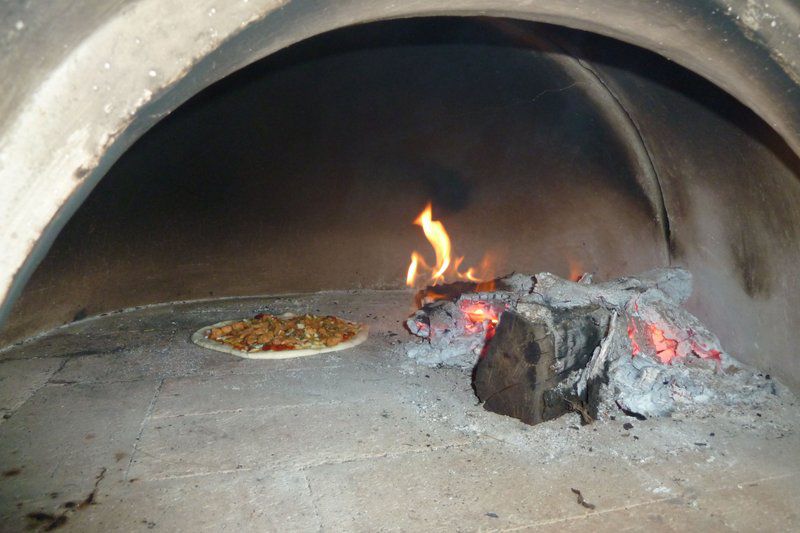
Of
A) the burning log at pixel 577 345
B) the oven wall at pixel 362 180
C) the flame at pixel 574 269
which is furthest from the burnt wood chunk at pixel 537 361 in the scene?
the flame at pixel 574 269

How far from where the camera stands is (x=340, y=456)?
8.21 feet

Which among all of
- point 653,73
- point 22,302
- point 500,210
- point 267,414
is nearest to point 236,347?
point 267,414

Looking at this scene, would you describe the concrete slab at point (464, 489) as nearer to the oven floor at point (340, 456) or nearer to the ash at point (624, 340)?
the oven floor at point (340, 456)

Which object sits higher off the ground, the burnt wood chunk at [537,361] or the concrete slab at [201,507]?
the burnt wood chunk at [537,361]

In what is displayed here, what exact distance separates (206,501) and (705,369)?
8.66ft

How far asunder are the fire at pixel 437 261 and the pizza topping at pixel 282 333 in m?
1.32

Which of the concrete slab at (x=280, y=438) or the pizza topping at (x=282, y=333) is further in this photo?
the pizza topping at (x=282, y=333)

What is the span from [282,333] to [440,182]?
1.91m

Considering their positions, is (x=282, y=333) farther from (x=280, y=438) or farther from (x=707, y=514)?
(x=707, y=514)

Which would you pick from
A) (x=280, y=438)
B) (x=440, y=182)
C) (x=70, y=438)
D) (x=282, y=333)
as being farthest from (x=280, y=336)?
(x=440, y=182)

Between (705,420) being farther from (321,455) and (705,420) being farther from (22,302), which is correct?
(22,302)

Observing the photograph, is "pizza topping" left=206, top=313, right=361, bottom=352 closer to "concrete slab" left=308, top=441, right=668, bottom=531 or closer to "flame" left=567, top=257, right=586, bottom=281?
"concrete slab" left=308, top=441, right=668, bottom=531

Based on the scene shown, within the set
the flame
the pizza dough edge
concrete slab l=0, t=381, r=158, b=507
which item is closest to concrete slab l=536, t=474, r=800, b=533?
concrete slab l=0, t=381, r=158, b=507

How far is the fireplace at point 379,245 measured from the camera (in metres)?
2.06
